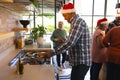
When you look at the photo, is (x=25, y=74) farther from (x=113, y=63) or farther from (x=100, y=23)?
(x=100, y=23)

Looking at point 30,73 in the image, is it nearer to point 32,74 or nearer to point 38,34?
point 32,74

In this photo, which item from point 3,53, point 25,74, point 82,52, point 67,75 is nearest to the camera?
point 25,74

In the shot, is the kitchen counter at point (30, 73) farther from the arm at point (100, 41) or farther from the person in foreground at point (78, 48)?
the arm at point (100, 41)

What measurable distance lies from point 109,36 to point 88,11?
5807 mm

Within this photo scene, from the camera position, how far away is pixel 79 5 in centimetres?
917

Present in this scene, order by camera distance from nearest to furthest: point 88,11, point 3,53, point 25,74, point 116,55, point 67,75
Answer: point 25,74 < point 3,53 < point 116,55 < point 67,75 < point 88,11

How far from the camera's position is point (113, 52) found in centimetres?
335

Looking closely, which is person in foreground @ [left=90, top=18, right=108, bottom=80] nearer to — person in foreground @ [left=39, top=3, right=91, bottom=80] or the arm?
the arm

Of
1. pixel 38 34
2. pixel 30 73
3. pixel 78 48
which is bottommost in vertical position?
pixel 30 73

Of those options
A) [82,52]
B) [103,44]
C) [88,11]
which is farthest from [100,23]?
[88,11]

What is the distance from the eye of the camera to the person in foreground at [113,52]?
328cm

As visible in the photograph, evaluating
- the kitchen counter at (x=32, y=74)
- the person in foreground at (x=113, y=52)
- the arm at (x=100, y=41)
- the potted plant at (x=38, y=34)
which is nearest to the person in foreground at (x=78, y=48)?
the kitchen counter at (x=32, y=74)

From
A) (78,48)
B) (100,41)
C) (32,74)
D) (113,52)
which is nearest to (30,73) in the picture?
(32,74)

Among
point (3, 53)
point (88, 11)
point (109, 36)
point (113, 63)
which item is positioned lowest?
point (113, 63)
